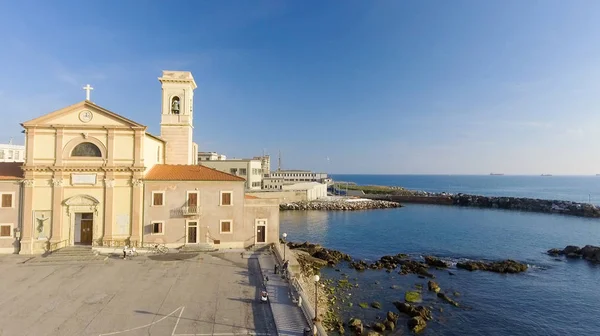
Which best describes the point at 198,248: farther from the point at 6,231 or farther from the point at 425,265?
the point at 425,265

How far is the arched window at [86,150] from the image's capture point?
26.7 metres

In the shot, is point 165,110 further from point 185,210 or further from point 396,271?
point 396,271

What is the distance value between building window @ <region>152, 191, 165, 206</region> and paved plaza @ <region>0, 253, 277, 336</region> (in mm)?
4350

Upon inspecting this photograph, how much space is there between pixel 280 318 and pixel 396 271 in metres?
20.9

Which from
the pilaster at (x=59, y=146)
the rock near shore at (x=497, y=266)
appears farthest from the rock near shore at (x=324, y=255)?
the pilaster at (x=59, y=146)

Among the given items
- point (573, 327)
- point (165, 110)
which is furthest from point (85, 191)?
point (573, 327)

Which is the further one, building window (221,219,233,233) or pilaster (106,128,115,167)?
building window (221,219,233,233)

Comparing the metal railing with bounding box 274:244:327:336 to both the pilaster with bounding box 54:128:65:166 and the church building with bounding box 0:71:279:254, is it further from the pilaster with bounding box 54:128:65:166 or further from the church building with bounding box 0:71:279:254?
the pilaster with bounding box 54:128:65:166

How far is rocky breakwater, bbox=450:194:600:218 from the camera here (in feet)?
265

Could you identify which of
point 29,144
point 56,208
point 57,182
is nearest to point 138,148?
point 57,182

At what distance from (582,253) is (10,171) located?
60260 millimetres

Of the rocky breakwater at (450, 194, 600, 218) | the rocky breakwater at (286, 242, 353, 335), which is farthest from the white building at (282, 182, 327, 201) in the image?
the rocky breakwater at (286, 242, 353, 335)

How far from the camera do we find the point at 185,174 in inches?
1110

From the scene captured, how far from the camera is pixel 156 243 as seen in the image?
88.7ft
